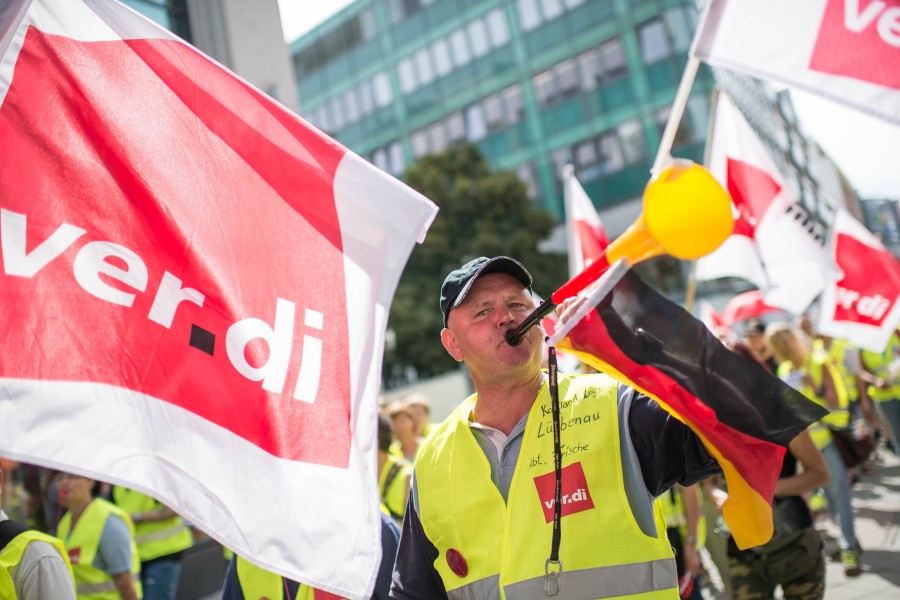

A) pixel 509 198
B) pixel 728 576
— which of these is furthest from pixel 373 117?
pixel 728 576

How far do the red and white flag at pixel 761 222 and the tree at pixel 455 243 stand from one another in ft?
63.3

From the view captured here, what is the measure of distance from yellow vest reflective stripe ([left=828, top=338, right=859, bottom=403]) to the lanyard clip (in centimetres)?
847

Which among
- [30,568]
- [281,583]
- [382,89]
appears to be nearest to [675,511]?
[281,583]

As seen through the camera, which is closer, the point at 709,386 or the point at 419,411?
the point at 709,386

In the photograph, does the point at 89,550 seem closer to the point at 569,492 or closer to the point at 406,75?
the point at 569,492

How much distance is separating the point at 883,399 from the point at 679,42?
73.2 ft

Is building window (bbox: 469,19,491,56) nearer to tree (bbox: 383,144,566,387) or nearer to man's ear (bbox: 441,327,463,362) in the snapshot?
tree (bbox: 383,144,566,387)

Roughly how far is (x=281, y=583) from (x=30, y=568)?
89 centimetres

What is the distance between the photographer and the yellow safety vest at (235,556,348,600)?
314 centimetres

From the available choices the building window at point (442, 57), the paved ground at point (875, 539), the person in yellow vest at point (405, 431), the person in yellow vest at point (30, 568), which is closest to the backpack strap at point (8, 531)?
the person in yellow vest at point (30, 568)

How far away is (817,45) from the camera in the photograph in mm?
2996

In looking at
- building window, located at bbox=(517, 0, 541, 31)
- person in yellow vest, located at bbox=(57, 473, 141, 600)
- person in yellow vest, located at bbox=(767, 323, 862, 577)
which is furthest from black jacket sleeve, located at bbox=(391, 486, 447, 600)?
building window, located at bbox=(517, 0, 541, 31)

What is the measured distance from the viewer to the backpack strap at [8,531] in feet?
9.13

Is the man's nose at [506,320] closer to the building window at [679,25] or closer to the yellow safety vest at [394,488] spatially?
the yellow safety vest at [394,488]
